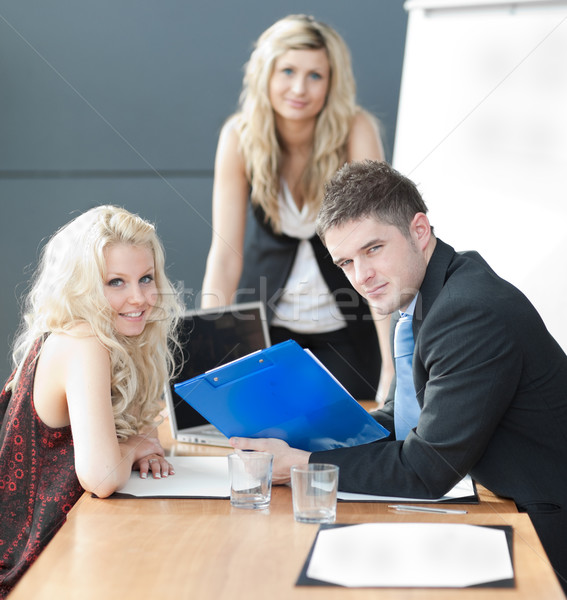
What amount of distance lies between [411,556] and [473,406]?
13.5 inches

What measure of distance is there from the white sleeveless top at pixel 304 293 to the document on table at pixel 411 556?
1.32 meters

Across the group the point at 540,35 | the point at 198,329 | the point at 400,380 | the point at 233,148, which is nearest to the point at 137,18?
the point at 233,148

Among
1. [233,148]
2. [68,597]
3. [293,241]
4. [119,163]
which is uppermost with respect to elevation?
[119,163]

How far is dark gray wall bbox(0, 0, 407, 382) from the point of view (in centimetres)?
324

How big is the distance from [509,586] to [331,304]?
5.05ft

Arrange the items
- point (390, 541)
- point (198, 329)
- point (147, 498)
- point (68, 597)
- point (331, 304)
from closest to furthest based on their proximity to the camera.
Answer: point (68, 597) < point (390, 541) < point (147, 498) < point (198, 329) < point (331, 304)

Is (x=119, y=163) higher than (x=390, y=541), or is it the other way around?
(x=119, y=163)

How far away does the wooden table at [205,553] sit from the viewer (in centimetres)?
86

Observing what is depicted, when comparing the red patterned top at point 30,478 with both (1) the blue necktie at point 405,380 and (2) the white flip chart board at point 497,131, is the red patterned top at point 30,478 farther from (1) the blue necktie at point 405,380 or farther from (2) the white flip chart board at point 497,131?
(2) the white flip chart board at point 497,131

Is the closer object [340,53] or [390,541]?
[390,541]

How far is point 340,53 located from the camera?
2.44m

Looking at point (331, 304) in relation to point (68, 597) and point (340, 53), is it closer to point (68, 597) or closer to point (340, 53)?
point (340, 53)

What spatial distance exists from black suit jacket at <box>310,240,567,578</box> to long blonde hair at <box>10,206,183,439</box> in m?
0.42

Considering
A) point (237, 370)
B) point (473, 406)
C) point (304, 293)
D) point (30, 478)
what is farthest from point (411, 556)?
point (304, 293)
